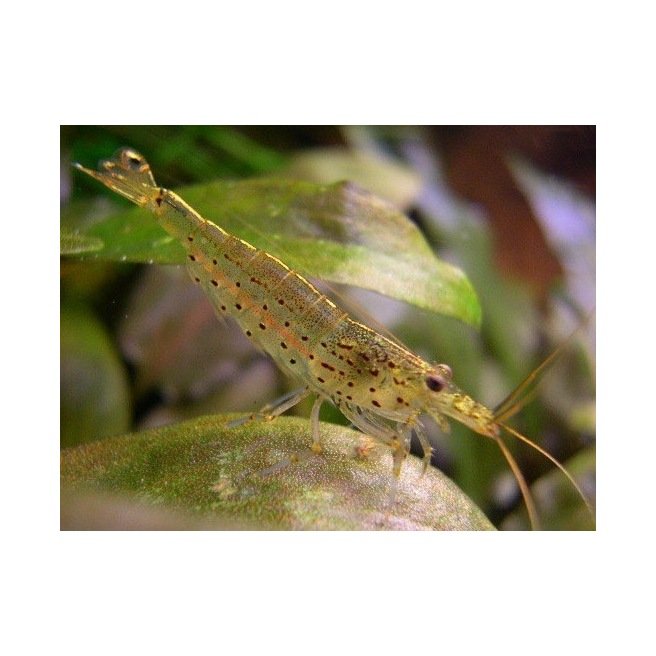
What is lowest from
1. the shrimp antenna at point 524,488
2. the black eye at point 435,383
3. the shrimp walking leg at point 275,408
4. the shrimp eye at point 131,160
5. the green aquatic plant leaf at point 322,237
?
the shrimp antenna at point 524,488

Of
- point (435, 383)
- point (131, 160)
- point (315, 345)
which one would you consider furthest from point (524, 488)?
point (131, 160)

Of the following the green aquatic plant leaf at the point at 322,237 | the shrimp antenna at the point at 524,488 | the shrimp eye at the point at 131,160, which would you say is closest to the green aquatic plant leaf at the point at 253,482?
the shrimp antenna at the point at 524,488

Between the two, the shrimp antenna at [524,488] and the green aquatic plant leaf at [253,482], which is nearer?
the green aquatic plant leaf at [253,482]

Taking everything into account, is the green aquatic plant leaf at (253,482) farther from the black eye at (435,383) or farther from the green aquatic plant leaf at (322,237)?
the green aquatic plant leaf at (322,237)

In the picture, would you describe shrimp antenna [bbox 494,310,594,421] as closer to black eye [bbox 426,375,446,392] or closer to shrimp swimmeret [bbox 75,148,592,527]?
shrimp swimmeret [bbox 75,148,592,527]

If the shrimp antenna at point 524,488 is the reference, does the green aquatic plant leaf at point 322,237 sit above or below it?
above
